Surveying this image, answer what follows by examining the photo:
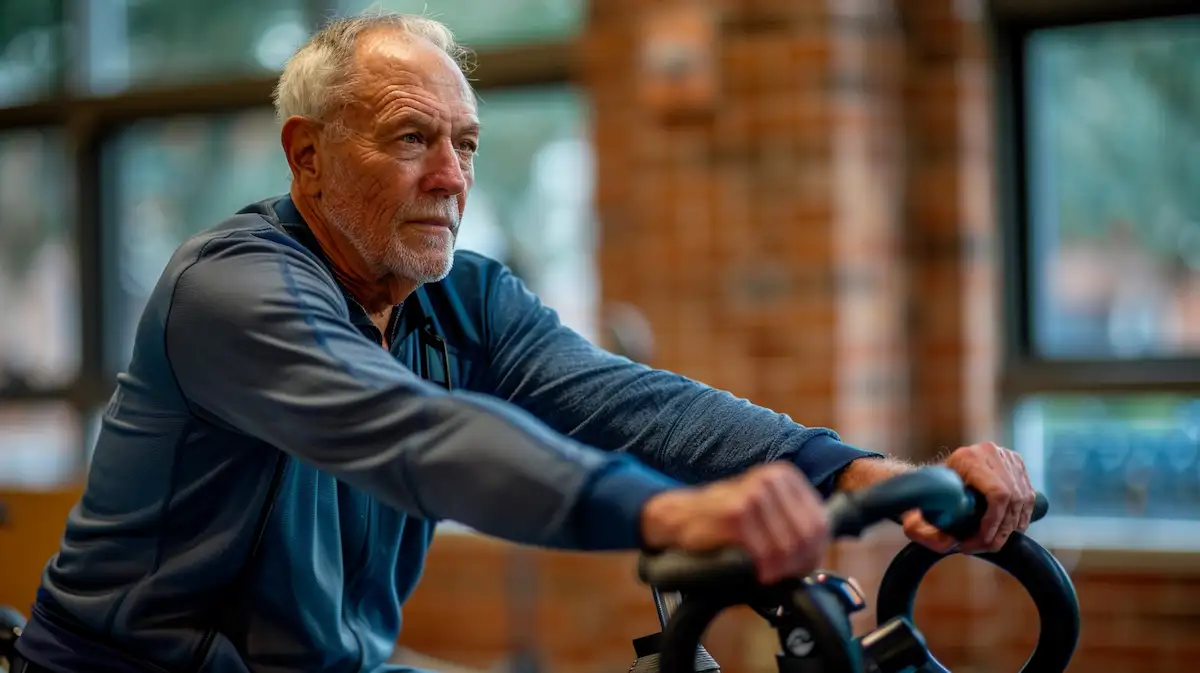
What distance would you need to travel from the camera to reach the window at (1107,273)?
3668mm

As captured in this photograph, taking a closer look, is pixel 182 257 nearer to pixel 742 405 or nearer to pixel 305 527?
pixel 305 527

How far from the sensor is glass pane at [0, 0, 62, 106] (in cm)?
516

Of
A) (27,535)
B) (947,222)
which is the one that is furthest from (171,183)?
(27,535)

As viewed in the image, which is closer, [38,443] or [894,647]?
[894,647]

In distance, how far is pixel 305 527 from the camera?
Answer: 1398 mm

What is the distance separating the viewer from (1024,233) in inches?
152

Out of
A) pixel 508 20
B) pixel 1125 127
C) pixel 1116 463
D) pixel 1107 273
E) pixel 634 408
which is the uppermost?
pixel 508 20

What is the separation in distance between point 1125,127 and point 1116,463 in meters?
0.90

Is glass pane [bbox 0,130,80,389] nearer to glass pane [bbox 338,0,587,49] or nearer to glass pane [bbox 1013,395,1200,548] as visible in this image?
glass pane [bbox 338,0,587,49]

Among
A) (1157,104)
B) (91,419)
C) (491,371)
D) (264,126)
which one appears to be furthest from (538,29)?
(491,371)

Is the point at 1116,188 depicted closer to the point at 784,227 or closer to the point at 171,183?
the point at 784,227

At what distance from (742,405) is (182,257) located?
1.96 feet

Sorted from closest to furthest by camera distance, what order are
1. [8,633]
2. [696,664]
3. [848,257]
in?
[696,664] < [8,633] < [848,257]

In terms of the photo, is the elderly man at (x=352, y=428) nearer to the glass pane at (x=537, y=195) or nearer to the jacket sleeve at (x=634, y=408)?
the jacket sleeve at (x=634, y=408)
